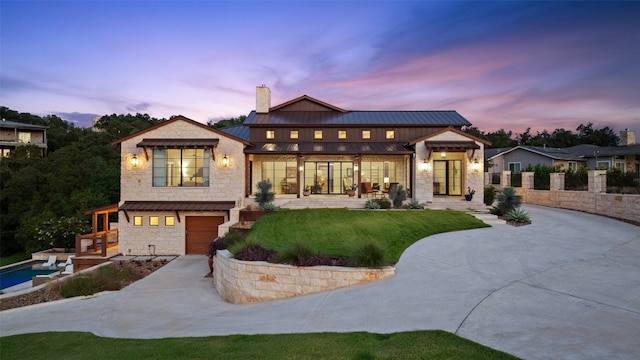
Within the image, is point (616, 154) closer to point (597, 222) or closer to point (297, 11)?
point (597, 222)

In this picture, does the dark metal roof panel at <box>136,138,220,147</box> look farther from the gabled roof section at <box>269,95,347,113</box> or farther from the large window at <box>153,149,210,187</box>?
the gabled roof section at <box>269,95,347,113</box>

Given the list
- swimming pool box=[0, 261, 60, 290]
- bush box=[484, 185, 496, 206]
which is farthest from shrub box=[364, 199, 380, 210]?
swimming pool box=[0, 261, 60, 290]

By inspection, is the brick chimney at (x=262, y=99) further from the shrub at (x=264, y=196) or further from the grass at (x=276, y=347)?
the grass at (x=276, y=347)

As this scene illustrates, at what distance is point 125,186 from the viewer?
58.2 feet

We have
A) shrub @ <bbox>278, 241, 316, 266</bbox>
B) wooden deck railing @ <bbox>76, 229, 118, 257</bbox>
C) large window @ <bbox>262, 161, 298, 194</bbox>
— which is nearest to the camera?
shrub @ <bbox>278, 241, 316, 266</bbox>

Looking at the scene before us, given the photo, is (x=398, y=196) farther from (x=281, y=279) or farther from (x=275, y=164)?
(x=281, y=279)

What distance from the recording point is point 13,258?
27031mm

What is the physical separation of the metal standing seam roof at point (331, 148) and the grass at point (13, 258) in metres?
21.5

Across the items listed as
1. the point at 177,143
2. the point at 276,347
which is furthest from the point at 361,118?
the point at 276,347

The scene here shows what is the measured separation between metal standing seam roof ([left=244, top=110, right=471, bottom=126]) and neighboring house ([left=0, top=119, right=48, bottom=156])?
3653 cm

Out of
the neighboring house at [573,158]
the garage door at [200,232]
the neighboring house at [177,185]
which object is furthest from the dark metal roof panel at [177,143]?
the neighboring house at [573,158]

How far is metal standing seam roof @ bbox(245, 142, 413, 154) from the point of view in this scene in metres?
20.1

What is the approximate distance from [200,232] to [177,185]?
2.88 meters

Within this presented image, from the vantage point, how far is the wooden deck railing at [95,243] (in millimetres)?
16484
